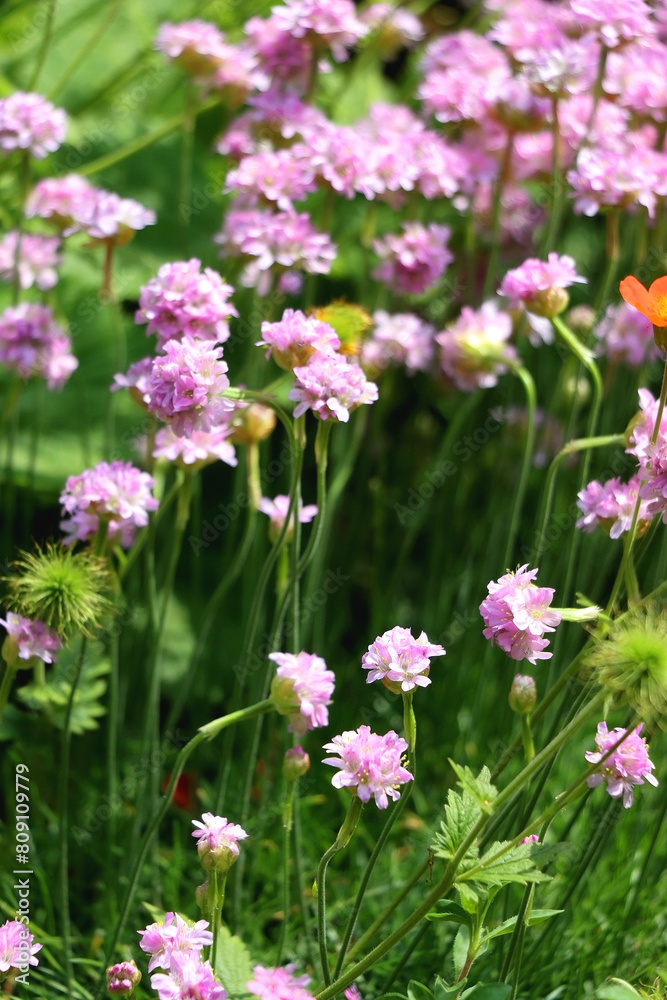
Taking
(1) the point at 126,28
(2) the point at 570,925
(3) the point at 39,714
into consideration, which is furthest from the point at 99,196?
(1) the point at 126,28

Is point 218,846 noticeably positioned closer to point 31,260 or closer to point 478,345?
point 478,345

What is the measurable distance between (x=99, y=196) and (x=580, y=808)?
0.97 m

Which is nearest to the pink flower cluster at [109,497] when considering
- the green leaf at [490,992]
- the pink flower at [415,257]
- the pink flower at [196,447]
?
the pink flower at [196,447]

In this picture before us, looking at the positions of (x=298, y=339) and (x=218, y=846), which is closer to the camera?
(x=218, y=846)

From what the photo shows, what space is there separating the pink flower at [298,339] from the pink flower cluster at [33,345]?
0.58 m

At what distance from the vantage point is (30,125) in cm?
151

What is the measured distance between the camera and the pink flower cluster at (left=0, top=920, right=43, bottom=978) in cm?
92

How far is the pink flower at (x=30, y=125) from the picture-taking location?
149 cm

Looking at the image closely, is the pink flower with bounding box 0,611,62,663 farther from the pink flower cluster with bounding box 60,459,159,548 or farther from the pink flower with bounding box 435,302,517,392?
the pink flower with bounding box 435,302,517,392

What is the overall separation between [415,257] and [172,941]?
1.10m

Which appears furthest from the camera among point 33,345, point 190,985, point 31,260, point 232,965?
point 31,260

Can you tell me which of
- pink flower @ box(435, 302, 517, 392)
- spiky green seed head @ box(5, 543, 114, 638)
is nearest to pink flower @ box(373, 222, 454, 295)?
pink flower @ box(435, 302, 517, 392)

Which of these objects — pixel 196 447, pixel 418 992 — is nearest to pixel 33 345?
pixel 196 447

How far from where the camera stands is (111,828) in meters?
1.39
